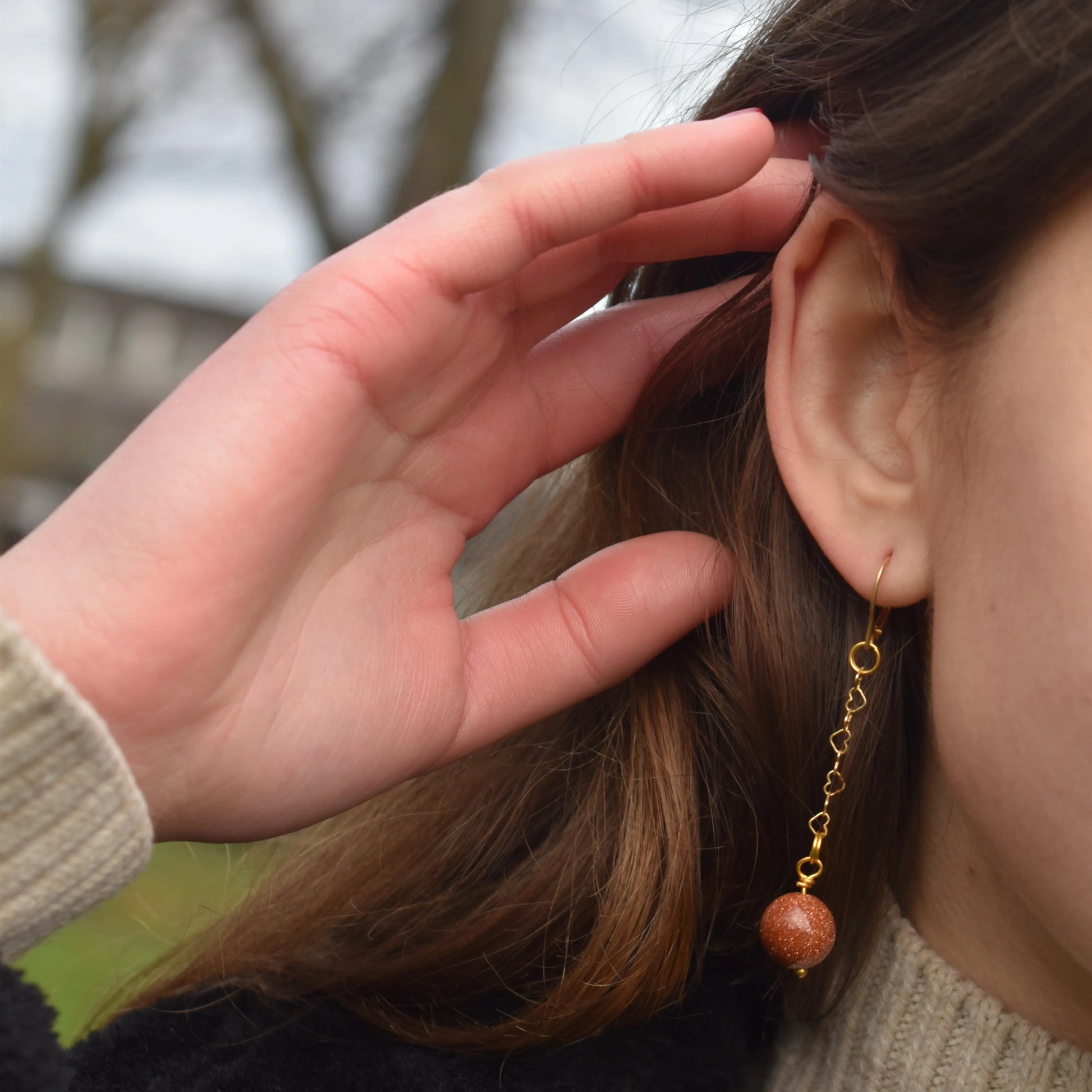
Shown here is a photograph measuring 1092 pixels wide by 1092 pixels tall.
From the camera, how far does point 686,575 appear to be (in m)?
1.47

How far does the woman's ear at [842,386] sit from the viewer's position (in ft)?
4.37

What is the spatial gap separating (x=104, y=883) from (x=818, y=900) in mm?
800

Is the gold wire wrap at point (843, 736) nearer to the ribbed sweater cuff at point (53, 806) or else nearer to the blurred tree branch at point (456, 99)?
the ribbed sweater cuff at point (53, 806)

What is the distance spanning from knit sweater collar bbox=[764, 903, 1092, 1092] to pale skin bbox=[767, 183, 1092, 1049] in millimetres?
28

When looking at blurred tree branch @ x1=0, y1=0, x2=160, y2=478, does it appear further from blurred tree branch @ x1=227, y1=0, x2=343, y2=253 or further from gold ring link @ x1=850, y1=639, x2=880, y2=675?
gold ring link @ x1=850, y1=639, x2=880, y2=675

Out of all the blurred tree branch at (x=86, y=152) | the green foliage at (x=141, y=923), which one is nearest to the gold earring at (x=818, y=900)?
the green foliage at (x=141, y=923)

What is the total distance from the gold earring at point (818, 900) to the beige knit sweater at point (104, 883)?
15 cm

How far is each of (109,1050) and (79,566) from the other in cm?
69

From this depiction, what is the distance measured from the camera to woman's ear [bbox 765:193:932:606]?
1333 millimetres

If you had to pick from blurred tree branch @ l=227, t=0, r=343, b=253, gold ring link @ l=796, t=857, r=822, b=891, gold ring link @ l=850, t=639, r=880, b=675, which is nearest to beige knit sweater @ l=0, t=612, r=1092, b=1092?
gold ring link @ l=796, t=857, r=822, b=891

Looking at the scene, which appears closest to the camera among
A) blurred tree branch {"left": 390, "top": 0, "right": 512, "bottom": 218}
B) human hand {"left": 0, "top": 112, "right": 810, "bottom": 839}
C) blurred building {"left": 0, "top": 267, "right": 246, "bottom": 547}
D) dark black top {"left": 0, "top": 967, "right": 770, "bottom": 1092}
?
human hand {"left": 0, "top": 112, "right": 810, "bottom": 839}

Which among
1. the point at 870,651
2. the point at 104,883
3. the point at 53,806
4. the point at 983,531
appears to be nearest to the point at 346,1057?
the point at 104,883

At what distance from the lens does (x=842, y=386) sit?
139cm

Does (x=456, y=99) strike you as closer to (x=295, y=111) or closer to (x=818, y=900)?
(x=295, y=111)
